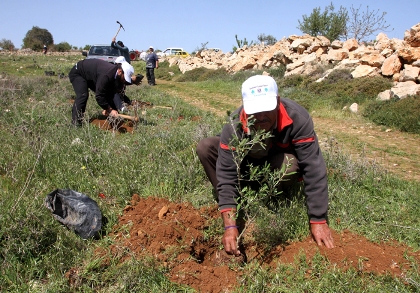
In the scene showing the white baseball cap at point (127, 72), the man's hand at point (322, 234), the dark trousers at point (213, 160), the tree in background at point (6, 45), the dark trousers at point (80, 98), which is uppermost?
the tree in background at point (6, 45)

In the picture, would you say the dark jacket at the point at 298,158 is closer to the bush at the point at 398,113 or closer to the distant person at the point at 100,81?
the distant person at the point at 100,81

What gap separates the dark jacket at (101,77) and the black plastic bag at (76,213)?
307cm

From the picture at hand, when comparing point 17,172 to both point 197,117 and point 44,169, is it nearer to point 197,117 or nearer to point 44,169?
point 44,169

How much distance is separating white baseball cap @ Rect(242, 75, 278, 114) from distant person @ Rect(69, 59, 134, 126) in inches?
139

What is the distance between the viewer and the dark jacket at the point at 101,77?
5.45 metres

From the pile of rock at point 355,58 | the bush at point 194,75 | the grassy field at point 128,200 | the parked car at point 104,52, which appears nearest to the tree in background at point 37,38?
the bush at point 194,75

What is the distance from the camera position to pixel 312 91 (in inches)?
414

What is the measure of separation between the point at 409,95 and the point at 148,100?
6519 mm

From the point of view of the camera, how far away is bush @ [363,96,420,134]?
263 inches

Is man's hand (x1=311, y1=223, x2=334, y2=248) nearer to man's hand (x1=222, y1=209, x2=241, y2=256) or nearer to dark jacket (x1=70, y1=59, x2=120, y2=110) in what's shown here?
man's hand (x1=222, y1=209, x2=241, y2=256)

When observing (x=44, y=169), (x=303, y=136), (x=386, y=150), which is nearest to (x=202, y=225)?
(x=303, y=136)

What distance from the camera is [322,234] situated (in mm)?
2520

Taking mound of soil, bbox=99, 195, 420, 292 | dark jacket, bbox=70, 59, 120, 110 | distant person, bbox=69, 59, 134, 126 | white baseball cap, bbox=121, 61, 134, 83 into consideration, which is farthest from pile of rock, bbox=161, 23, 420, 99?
mound of soil, bbox=99, 195, 420, 292

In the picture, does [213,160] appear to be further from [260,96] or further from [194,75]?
[194,75]
